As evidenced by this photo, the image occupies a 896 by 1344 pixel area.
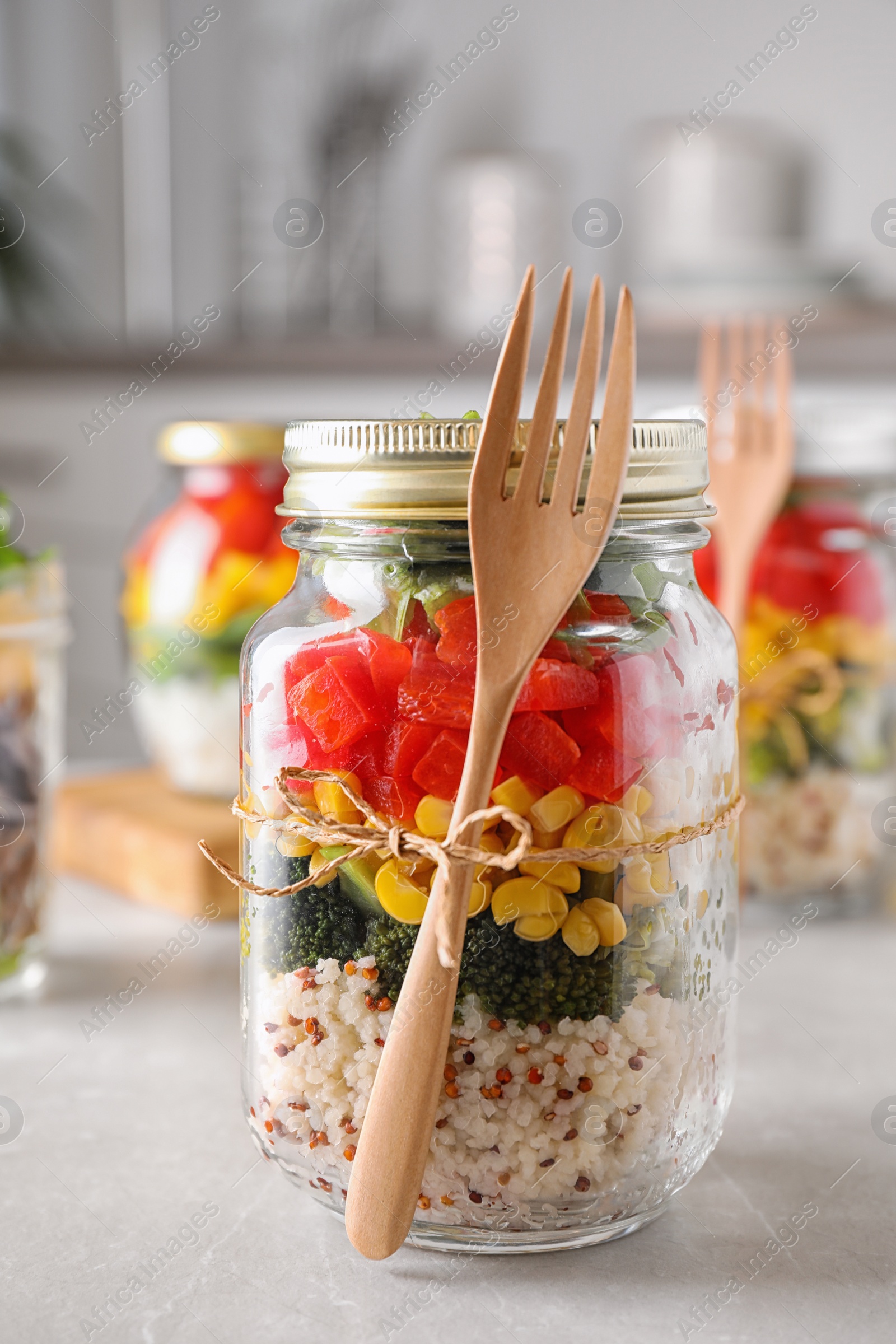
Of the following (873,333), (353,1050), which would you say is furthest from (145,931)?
(873,333)

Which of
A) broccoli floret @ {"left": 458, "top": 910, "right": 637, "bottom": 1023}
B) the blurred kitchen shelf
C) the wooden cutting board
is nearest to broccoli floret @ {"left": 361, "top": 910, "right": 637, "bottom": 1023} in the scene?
broccoli floret @ {"left": 458, "top": 910, "right": 637, "bottom": 1023}

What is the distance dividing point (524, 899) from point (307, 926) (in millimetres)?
101

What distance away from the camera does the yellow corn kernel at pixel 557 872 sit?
50cm

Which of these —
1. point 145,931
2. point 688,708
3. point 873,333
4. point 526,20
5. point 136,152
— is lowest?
point 145,931

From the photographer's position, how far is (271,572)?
1106 millimetres

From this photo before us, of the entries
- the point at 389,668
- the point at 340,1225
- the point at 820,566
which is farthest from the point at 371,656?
the point at 820,566

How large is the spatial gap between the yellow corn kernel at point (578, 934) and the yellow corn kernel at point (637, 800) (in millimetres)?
45

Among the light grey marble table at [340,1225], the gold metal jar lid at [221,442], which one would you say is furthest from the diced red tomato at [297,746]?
the gold metal jar lid at [221,442]

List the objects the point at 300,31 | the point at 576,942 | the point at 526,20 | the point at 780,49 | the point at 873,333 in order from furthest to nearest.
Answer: the point at 300,31
the point at 526,20
the point at 780,49
the point at 873,333
the point at 576,942

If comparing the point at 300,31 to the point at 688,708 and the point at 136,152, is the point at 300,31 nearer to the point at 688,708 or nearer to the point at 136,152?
the point at 136,152

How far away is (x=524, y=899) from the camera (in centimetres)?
51

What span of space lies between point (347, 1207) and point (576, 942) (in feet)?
0.48

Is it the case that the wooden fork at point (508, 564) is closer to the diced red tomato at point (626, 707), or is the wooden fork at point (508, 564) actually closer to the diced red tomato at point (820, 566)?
the diced red tomato at point (626, 707)

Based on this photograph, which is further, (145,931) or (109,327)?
(109,327)
